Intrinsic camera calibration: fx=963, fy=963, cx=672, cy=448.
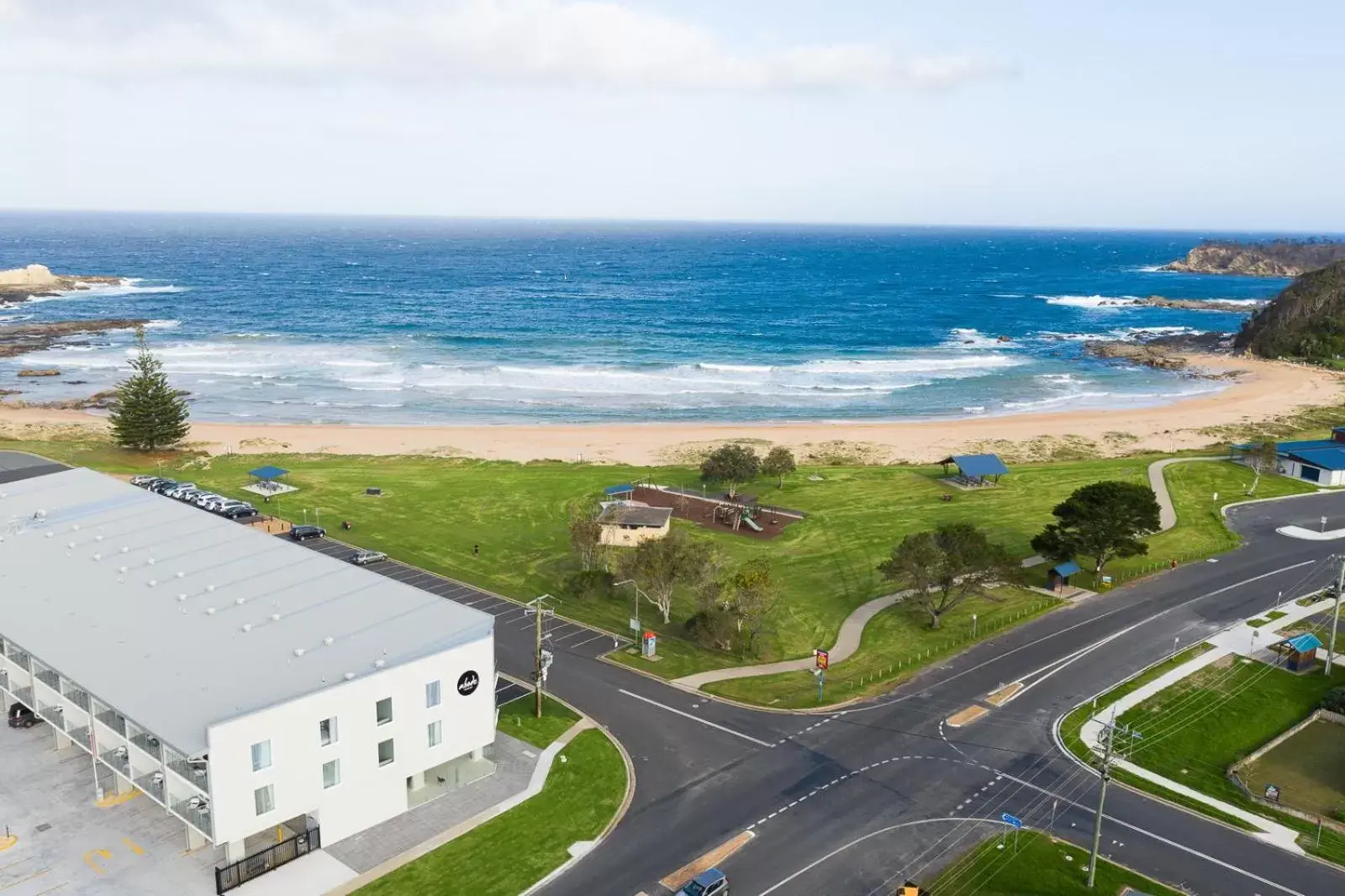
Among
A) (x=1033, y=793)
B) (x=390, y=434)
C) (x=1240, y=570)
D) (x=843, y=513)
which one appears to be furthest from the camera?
(x=390, y=434)

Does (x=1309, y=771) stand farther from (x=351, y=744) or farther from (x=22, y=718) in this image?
(x=22, y=718)

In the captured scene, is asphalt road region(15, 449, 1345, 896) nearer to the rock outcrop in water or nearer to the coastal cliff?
the coastal cliff

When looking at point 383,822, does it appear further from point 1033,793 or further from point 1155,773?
point 1155,773

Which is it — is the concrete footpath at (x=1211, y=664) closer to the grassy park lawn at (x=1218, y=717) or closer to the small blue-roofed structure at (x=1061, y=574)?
the grassy park lawn at (x=1218, y=717)

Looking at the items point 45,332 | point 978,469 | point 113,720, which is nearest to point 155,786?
point 113,720

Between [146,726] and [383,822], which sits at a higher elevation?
[146,726]

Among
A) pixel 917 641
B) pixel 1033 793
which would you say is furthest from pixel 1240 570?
pixel 1033 793

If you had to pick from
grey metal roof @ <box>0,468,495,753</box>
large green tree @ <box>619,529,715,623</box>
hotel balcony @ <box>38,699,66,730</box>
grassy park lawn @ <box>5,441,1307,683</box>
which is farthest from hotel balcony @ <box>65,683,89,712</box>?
large green tree @ <box>619,529,715,623</box>

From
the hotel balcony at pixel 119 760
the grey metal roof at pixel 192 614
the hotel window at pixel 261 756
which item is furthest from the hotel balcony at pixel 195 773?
the hotel balcony at pixel 119 760
